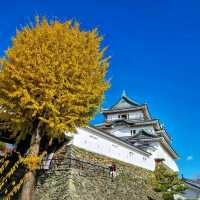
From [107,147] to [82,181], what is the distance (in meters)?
5.95

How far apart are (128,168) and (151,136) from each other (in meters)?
11.4

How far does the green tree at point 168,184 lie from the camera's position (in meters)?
21.8

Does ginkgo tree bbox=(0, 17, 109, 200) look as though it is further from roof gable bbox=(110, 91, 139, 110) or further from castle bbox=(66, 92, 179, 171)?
roof gable bbox=(110, 91, 139, 110)

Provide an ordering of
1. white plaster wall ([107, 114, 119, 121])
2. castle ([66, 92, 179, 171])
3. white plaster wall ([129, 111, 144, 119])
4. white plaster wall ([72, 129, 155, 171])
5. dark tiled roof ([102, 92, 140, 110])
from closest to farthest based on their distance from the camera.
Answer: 1. white plaster wall ([72, 129, 155, 171])
2. castle ([66, 92, 179, 171])
3. white plaster wall ([129, 111, 144, 119])
4. white plaster wall ([107, 114, 119, 121])
5. dark tiled roof ([102, 92, 140, 110])

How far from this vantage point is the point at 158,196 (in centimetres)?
2338

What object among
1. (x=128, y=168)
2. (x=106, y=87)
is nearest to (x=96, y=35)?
(x=106, y=87)

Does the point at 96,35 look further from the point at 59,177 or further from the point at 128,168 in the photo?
the point at 128,168

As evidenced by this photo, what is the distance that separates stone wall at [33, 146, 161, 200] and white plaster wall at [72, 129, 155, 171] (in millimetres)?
537

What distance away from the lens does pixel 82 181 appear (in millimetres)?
15266

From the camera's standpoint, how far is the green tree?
71.6ft

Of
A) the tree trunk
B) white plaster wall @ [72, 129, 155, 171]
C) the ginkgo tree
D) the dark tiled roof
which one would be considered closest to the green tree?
white plaster wall @ [72, 129, 155, 171]

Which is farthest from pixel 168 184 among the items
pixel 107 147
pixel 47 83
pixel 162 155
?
pixel 47 83

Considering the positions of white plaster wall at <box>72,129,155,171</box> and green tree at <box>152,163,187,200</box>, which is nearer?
white plaster wall at <box>72,129,155,171</box>

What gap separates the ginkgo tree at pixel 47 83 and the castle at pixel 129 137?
5385 millimetres
